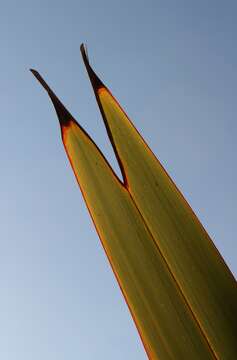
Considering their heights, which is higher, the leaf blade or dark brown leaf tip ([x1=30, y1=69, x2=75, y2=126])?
dark brown leaf tip ([x1=30, y1=69, x2=75, y2=126])

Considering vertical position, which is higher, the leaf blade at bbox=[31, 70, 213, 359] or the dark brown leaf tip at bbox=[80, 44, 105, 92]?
the dark brown leaf tip at bbox=[80, 44, 105, 92]

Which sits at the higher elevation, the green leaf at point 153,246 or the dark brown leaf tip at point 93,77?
the dark brown leaf tip at point 93,77

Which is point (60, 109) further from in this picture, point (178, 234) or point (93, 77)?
point (178, 234)

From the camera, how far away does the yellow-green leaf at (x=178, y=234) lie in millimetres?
498

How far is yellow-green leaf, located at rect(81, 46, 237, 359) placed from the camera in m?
0.50

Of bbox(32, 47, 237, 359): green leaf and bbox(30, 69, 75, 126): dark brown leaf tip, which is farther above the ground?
bbox(30, 69, 75, 126): dark brown leaf tip

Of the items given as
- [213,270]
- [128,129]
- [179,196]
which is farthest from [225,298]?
[128,129]

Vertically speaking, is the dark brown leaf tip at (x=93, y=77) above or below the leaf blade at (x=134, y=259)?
above

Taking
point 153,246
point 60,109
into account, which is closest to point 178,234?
point 153,246

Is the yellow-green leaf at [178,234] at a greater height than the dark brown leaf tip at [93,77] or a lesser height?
lesser

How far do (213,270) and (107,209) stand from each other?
16 cm

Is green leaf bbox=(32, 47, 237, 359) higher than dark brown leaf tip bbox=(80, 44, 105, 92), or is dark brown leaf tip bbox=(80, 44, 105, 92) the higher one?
dark brown leaf tip bbox=(80, 44, 105, 92)

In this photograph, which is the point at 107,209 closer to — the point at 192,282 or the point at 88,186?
the point at 88,186

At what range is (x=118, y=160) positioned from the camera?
56 centimetres
